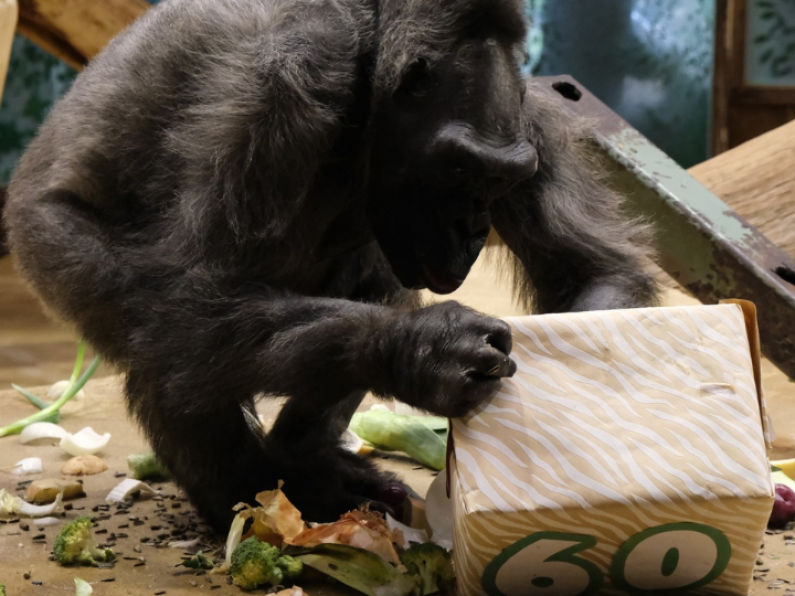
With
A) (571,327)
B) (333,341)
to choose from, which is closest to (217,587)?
(333,341)

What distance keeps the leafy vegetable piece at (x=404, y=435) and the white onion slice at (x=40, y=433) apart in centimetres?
99

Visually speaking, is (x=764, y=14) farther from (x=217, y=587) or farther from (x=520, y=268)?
(x=217, y=587)

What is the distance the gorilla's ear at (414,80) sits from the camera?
2.19 meters

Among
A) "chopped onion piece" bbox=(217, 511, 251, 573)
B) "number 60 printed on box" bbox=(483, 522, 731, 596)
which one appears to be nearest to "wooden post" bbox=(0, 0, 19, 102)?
"chopped onion piece" bbox=(217, 511, 251, 573)

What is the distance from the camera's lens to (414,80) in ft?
7.30

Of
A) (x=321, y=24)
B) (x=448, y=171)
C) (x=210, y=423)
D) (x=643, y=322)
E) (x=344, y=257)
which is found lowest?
(x=210, y=423)

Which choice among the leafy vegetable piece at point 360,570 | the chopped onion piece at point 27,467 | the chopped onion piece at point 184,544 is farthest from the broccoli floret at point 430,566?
the chopped onion piece at point 27,467

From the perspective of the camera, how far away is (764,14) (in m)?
7.68

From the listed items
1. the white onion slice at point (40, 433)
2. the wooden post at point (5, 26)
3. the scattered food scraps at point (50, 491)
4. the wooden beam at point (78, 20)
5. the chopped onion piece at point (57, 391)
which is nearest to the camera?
the scattered food scraps at point (50, 491)

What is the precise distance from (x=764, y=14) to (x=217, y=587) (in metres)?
7.07

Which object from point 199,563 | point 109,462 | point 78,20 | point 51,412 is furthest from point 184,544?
point 78,20

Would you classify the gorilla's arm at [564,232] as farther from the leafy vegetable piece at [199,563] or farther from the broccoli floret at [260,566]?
the leafy vegetable piece at [199,563]

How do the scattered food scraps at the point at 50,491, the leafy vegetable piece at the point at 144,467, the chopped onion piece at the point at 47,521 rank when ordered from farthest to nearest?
the leafy vegetable piece at the point at 144,467 → the scattered food scraps at the point at 50,491 → the chopped onion piece at the point at 47,521

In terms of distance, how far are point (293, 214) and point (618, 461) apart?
90 cm
